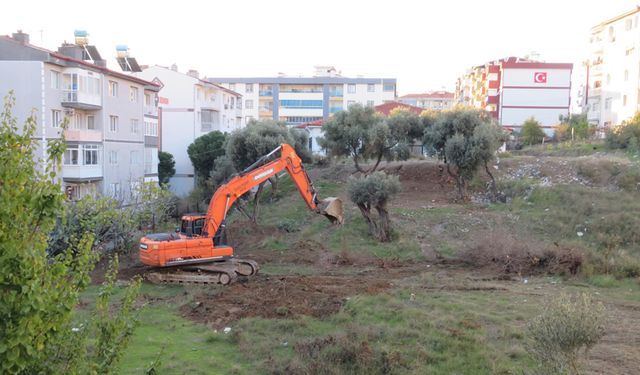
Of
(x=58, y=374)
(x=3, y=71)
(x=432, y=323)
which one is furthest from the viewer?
(x=3, y=71)

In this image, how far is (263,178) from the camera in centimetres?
2097

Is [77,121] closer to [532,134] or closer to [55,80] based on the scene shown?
[55,80]

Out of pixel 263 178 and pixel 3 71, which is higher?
pixel 3 71

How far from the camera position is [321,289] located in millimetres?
17328

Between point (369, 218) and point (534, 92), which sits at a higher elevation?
point (534, 92)

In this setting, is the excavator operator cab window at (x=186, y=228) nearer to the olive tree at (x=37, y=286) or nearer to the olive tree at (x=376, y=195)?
the olive tree at (x=376, y=195)

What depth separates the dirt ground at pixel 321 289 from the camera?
40.1ft

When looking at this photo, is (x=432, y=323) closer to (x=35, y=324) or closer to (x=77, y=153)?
(x=35, y=324)

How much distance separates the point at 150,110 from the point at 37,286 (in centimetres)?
4262

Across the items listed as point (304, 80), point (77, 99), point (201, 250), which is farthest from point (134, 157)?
point (304, 80)

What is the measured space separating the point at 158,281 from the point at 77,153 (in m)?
19.1

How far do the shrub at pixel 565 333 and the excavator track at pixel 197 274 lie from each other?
40.1 ft

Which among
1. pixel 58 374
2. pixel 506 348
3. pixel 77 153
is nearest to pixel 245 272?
pixel 506 348

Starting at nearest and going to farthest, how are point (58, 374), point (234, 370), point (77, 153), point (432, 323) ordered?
point (58, 374)
point (234, 370)
point (432, 323)
point (77, 153)
